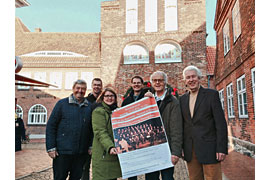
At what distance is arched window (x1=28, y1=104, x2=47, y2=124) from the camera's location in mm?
19869

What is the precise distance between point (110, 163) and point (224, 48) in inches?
447

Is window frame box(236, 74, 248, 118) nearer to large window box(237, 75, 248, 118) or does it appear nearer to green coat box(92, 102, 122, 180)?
large window box(237, 75, 248, 118)

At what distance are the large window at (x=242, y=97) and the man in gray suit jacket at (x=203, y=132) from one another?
679 cm

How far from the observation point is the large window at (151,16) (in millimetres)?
16562

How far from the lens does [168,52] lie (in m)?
16.1

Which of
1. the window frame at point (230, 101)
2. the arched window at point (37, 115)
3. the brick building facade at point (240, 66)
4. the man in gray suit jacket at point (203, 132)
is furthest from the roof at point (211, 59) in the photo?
the man in gray suit jacket at point (203, 132)

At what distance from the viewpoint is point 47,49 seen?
71.8 feet

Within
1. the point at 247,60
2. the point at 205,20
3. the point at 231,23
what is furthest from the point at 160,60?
the point at 247,60

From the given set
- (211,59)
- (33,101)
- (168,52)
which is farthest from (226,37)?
(33,101)

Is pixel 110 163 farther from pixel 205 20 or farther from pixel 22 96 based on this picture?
pixel 22 96

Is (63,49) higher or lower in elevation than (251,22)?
higher

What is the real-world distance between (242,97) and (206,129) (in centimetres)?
740

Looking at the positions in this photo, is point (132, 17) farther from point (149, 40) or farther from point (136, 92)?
point (136, 92)

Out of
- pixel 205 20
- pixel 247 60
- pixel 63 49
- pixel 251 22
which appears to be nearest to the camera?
pixel 251 22
